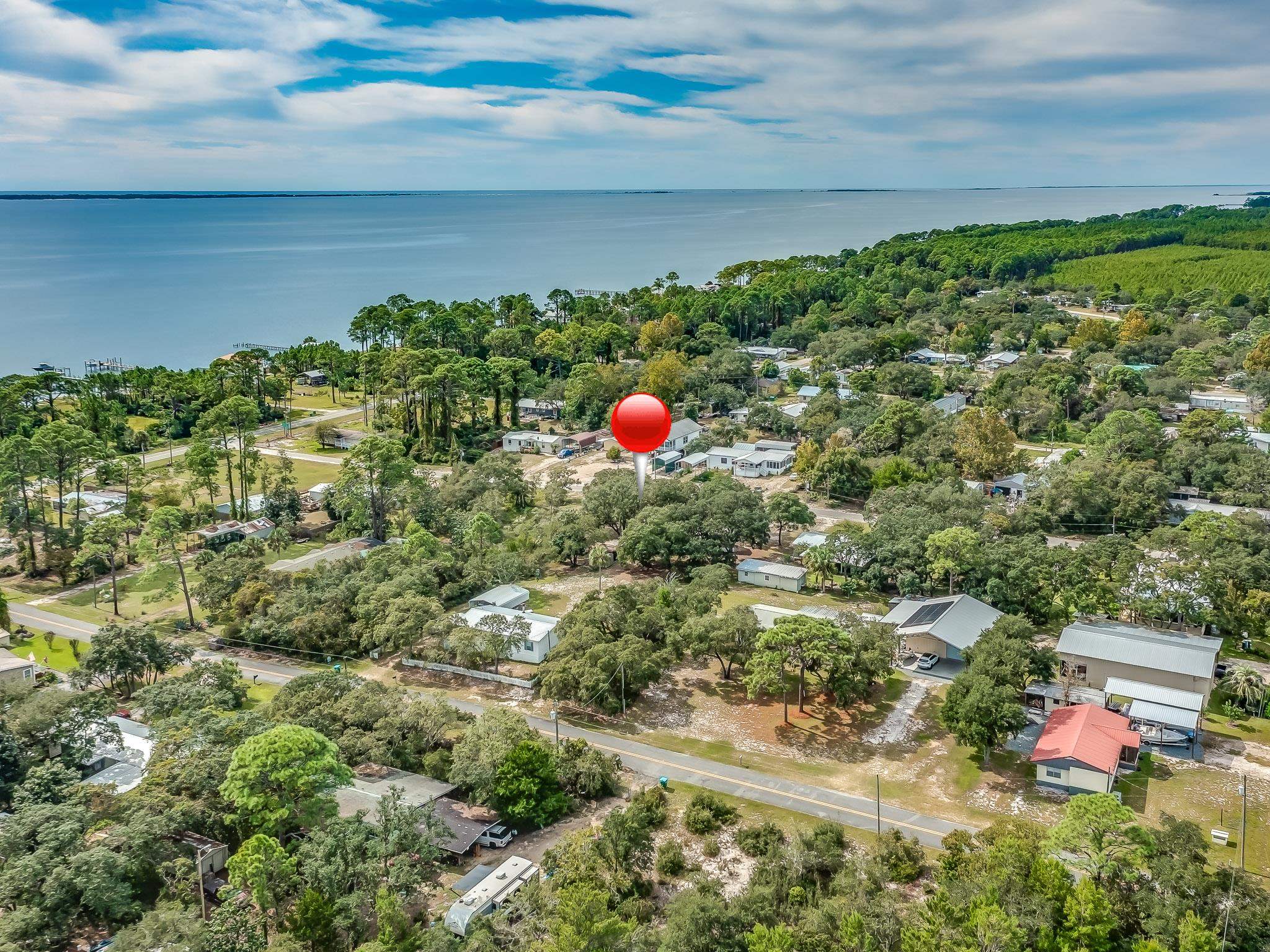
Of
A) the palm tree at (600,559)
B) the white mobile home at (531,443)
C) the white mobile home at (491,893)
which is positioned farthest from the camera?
the white mobile home at (531,443)

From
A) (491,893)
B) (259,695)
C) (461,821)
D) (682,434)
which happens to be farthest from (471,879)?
(682,434)

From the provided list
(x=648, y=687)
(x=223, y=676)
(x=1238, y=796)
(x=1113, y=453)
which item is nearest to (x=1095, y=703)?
(x=1238, y=796)

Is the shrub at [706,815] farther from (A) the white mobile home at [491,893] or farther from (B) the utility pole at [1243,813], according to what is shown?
(B) the utility pole at [1243,813]

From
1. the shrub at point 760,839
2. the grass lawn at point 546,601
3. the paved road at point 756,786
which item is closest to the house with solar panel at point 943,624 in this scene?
the paved road at point 756,786

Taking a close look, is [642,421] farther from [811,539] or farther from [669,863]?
[811,539]

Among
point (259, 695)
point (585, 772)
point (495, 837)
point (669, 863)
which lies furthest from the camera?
point (259, 695)

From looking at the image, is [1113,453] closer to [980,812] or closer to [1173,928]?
[980,812]

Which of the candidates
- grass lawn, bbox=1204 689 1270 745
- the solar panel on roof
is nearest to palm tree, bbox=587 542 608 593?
the solar panel on roof
